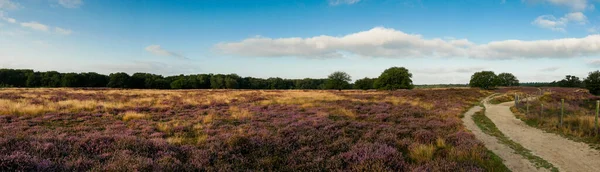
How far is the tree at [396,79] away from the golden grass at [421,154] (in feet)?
193

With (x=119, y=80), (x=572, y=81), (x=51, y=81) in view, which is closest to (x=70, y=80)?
(x=51, y=81)

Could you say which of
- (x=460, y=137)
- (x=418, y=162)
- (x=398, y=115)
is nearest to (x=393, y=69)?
(x=398, y=115)

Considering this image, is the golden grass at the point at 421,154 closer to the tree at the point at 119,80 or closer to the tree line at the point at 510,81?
the tree line at the point at 510,81

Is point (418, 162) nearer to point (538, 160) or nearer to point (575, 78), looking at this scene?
point (538, 160)

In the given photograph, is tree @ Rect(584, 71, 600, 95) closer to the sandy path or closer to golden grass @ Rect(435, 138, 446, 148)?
the sandy path

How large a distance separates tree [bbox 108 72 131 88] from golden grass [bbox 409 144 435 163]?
11615 centimetres

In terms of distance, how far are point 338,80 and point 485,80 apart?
57.5 metres

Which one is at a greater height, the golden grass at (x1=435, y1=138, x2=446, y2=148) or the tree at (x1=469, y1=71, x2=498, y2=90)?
the tree at (x1=469, y1=71, x2=498, y2=90)

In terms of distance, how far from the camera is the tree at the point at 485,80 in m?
95.3

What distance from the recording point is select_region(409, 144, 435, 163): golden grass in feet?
23.7

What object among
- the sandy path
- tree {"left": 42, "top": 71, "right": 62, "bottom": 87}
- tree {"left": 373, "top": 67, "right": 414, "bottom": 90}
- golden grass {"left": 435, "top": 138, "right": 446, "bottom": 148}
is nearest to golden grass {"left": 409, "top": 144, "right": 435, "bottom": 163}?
golden grass {"left": 435, "top": 138, "right": 446, "bottom": 148}

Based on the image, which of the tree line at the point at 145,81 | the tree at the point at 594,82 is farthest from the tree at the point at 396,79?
the tree at the point at 594,82

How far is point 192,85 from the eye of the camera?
111500 mm

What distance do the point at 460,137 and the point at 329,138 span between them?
558 centimetres
